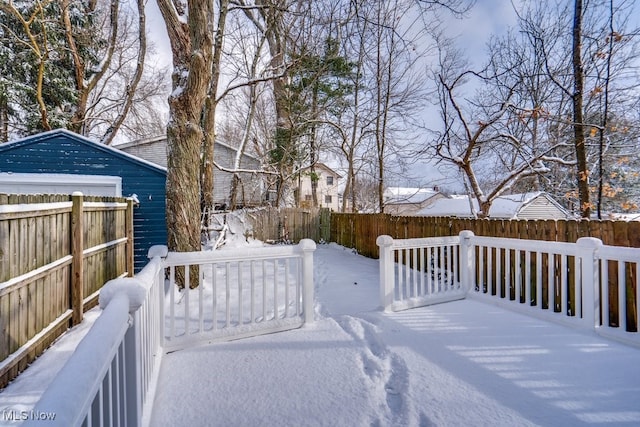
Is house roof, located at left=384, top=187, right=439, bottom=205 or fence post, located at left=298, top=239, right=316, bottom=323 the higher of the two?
house roof, located at left=384, top=187, right=439, bottom=205

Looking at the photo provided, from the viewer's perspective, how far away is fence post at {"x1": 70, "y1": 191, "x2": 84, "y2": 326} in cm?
375

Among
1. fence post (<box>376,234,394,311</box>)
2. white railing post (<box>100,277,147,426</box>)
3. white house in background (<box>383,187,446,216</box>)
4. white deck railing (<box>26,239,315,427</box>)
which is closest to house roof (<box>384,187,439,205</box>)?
white house in background (<box>383,187,446,216</box>)

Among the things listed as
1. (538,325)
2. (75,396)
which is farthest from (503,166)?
(75,396)

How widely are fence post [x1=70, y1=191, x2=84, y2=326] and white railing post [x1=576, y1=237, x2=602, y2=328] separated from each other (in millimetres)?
5259

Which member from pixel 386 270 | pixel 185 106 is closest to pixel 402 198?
pixel 386 270

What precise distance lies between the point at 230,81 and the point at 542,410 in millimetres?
11134

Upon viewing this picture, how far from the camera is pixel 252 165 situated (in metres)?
17.3

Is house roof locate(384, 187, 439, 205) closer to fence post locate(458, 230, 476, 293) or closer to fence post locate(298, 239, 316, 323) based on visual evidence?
fence post locate(458, 230, 476, 293)

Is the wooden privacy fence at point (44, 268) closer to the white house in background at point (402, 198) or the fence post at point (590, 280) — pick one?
the fence post at point (590, 280)

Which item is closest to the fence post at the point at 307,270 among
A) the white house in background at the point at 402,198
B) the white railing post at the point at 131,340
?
the white railing post at the point at 131,340

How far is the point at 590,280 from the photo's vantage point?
121 inches

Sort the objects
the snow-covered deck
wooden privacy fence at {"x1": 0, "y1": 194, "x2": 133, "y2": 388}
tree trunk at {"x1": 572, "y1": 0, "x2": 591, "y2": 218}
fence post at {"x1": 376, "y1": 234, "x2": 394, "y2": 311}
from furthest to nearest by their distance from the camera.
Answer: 1. tree trunk at {"x1": 572, "y1": 0, "x2": 591, "y2": 218}
2. fence post at {"x1": 376, "y1": 234, "x2": 394, "y2": 311}
3. wooden privacy fence at {"x1": 0, "y1": 194, "x2": 133, "y2": 388}
4. the snow-covered deck

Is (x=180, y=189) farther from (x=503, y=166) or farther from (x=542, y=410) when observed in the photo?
(x=503, y=166)

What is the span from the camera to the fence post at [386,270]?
12.1 ft
